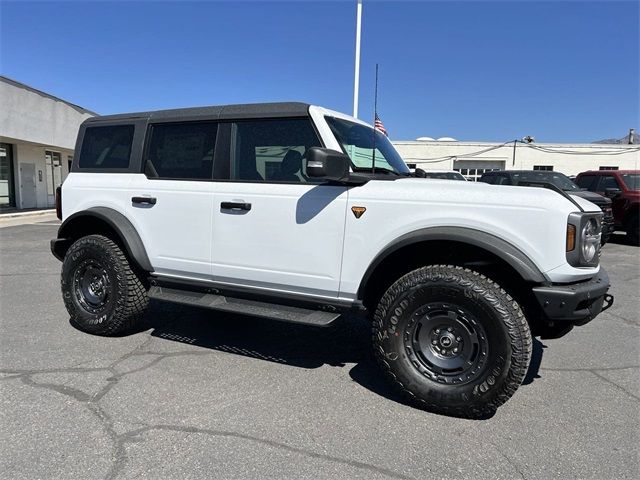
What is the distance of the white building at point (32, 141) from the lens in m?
16.5

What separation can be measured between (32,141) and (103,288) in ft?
54.0

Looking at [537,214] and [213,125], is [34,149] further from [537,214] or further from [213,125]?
[537,214]

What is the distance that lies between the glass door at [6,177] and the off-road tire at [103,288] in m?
17.2

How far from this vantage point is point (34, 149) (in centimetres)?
2020

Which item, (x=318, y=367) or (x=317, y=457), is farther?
(x=318, y=367)

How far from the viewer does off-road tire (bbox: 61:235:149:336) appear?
14.2 ft

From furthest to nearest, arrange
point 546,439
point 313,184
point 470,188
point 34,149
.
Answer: point 34,149
point 313,184
point 470,188
point 546,439

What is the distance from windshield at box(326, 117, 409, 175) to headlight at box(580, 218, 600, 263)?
1.53 metres

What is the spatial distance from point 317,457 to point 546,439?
4.59ft

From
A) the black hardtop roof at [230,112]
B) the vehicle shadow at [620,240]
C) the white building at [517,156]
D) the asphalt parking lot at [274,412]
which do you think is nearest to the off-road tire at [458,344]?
the asphalt parking lot at [274,412]

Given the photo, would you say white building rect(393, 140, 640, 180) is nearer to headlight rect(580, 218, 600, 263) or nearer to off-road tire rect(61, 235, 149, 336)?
off-road tire rect(61, 235, 149, 336)

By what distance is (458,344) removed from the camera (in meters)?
3.17

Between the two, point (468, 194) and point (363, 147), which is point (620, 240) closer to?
point (363, 147)

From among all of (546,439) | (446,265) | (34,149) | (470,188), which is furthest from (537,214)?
(34,149)
